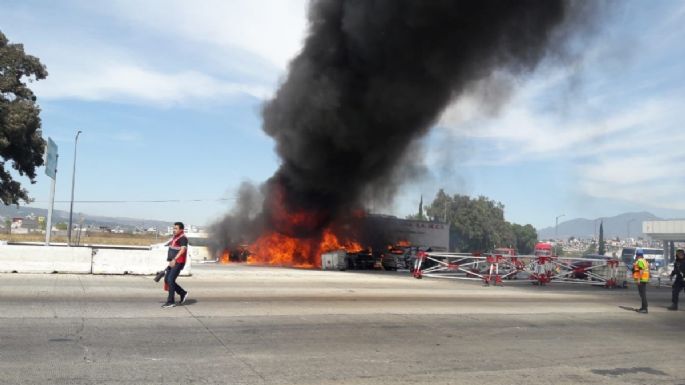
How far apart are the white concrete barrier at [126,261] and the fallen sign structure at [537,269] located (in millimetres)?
9152

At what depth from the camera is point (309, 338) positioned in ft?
25.0

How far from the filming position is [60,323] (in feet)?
24.8

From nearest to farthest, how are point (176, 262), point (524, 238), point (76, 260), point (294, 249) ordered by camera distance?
point (176, 262)
point (76, 260)
point (294, 249)
point (524, 238)

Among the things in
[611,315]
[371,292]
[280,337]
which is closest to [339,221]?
[371,292]

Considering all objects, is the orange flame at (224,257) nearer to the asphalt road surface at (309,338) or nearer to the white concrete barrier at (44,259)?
the white concrete barrier at (44,259)

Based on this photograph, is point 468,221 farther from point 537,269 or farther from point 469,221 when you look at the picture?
point 537,269

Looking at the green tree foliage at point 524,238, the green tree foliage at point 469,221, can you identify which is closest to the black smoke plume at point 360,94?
the green tree foliage at point 469,221

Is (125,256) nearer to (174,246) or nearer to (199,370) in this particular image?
(174,246)

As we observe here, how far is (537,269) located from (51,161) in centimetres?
1623

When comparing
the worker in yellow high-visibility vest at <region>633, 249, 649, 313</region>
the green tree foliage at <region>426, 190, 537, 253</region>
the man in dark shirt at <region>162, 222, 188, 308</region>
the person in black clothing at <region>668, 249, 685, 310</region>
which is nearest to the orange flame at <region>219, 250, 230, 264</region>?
the man in dark shirt at <region>162, 222, 188, 308</region>

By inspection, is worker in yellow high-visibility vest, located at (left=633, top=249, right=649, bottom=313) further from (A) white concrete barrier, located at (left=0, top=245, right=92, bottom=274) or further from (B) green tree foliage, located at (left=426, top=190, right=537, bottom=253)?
(B) green tree foliage, located at (left=426, top=190, right=537, bottom=253)

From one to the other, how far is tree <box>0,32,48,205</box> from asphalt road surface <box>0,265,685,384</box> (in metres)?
15.5

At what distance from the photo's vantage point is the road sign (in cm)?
1817

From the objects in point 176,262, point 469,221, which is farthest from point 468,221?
point 176,262
